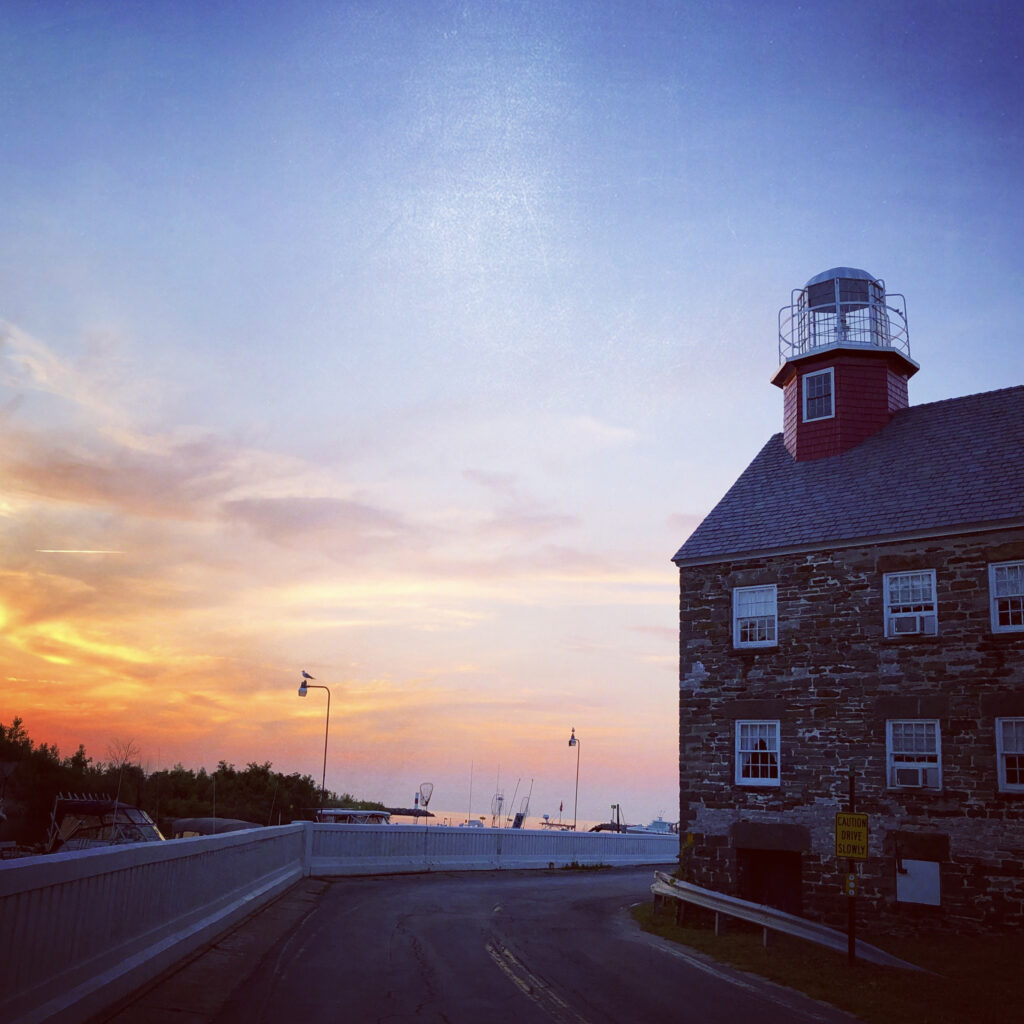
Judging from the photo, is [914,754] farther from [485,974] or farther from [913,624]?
[485,974]

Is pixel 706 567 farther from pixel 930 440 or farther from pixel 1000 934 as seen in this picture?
pixel 1000 934

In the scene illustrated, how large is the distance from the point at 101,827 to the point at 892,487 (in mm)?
27685

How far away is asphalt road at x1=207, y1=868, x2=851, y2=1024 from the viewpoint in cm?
1147

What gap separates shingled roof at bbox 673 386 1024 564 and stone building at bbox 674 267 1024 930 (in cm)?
6

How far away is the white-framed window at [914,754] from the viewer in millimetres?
23391

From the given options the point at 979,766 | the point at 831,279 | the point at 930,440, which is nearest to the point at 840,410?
the point at 930,440

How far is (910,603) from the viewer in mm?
24531

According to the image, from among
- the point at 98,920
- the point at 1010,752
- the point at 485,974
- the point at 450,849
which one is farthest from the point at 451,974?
the point at 450,849

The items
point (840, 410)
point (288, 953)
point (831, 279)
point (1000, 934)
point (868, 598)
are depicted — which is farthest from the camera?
point (831, 279)

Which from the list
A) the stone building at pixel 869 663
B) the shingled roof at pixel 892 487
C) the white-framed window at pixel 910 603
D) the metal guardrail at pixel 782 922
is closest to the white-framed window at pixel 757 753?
the stone building at pixel 869 663

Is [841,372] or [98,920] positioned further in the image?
[841,372]

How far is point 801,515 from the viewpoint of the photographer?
90.2ft

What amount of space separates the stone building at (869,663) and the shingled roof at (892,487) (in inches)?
2.4

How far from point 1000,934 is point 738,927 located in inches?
226
